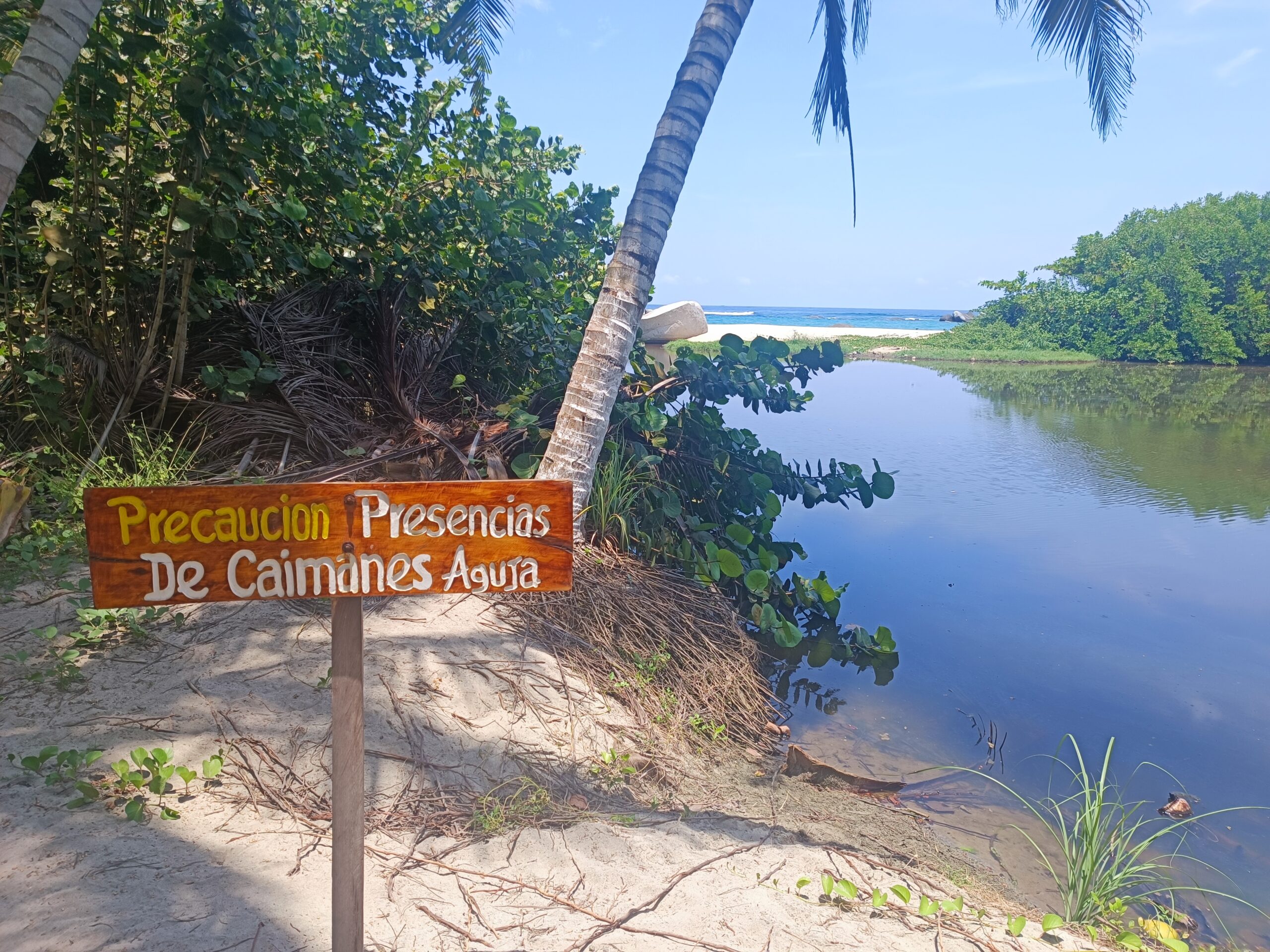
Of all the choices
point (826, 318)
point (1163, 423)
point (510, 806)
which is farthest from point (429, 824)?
point (826, 318)

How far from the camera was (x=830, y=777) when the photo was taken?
3.77 meters

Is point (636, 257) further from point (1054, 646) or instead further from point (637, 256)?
point (1054, 646)

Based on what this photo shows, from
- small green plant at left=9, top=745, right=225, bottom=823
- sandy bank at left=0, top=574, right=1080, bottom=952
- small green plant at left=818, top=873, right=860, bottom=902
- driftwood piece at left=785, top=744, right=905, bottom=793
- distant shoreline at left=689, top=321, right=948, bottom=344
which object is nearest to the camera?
sandy bank at left=0, top=574, right=1080, bottom=952

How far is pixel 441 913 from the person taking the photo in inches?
88.1

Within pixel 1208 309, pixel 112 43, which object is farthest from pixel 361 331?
pixel 1208 309

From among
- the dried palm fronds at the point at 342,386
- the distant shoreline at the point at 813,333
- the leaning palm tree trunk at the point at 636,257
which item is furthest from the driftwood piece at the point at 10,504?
the distant shoreline at the point at 813,333

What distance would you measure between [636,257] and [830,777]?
280 cm

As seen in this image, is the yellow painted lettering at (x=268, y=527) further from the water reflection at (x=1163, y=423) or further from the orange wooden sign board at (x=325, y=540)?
the water reflection at (x=1163, y=423)

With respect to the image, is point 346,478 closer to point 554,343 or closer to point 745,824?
point 554,343

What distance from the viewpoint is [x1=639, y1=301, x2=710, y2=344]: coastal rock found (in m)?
8.48

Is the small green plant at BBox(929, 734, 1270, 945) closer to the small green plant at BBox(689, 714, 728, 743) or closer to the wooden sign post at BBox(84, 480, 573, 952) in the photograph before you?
the small green plant at BBox(689, 714, 728, 743)

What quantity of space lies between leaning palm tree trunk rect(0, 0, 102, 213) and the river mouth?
13.9ft

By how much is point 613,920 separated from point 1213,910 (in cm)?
238

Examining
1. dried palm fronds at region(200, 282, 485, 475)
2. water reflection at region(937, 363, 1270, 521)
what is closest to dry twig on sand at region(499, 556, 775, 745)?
dried palm fronds at region(200, 282, 485, 475)
